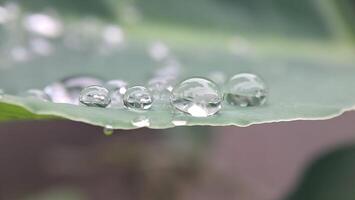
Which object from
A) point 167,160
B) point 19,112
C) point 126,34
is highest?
point 126,34

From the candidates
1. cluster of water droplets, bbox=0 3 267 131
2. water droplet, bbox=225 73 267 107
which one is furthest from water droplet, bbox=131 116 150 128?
water droplet, bbox=225 73 267 107

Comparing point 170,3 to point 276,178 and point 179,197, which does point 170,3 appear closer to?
point 179,197

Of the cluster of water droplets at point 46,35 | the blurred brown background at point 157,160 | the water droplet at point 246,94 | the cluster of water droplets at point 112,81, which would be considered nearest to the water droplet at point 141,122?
the cluster of water droplets at point 112,81

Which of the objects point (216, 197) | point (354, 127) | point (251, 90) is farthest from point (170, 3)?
point (354, 127)

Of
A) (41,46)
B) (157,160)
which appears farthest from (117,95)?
(157,160)

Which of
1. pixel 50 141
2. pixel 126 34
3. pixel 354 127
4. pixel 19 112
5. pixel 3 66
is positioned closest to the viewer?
pixel 19 112

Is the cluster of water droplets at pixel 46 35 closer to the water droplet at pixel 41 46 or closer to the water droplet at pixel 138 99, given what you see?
the water droplet at pixel 41 46
